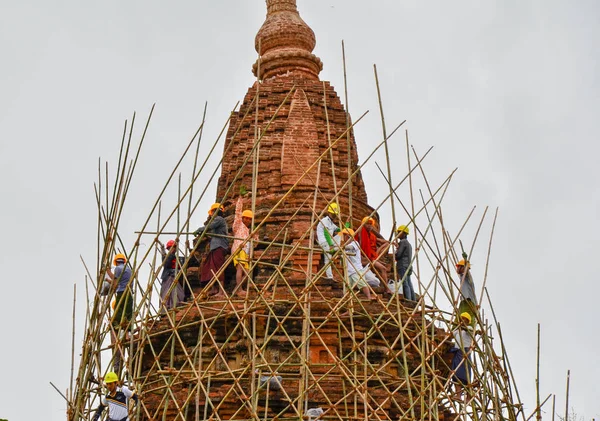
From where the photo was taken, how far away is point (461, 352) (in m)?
23.0

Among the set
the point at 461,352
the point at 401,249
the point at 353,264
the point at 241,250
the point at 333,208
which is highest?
the point at 333,208

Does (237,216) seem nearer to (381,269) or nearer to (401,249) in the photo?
(381,269)

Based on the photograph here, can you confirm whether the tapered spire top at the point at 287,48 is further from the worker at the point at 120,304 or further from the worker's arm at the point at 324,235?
the worker at the point at 120,304

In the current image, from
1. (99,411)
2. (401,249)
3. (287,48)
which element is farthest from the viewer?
(287,48)

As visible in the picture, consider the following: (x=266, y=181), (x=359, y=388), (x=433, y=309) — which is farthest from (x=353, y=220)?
(x=359, y=388)

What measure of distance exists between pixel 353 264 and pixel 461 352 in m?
2.10

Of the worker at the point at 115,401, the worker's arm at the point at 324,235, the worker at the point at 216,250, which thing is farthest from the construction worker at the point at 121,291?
the worker's arm at the point at 324,235

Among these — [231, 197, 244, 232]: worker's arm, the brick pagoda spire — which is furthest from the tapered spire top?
[231, 197, 244, 232]: worker's arm

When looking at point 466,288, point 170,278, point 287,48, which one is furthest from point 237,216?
point 287,48

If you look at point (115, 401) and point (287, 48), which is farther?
point (287, 48)

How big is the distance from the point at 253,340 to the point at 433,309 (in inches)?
127

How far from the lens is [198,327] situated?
76.3 ft

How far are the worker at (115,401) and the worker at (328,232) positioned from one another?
3.52 meters

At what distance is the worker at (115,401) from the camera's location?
67.4 ft
